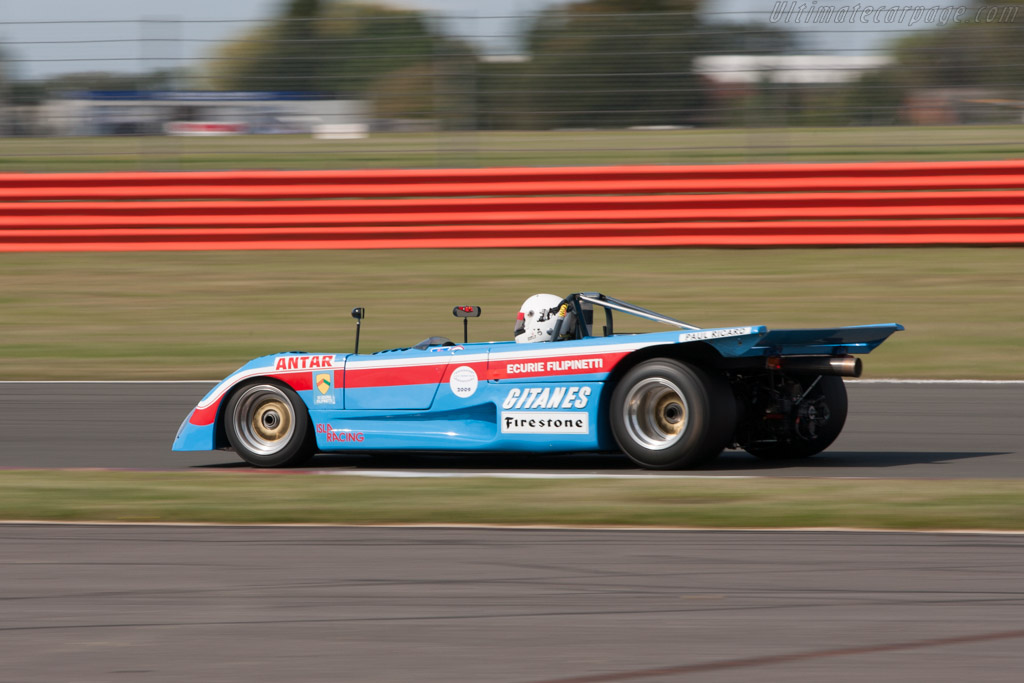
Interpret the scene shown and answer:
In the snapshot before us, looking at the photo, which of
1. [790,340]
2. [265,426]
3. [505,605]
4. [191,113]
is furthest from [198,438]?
[191,113]

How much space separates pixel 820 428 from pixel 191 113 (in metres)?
12.7

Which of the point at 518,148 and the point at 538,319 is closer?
the point at 538,319

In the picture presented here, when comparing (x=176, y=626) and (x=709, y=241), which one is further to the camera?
(x=709, y=241)

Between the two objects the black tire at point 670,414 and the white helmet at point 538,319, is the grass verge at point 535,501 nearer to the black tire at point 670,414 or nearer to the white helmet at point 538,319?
the black tire at point 670,414

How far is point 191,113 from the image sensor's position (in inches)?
746

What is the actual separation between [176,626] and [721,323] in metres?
9.73

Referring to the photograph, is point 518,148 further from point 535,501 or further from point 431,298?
point 535,501

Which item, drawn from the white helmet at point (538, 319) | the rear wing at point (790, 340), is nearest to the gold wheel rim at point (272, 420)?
the white helmet at point (538, 319)

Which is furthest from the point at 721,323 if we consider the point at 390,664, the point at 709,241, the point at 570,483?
the point at 390,664

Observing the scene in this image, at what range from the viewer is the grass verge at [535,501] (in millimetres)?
6527

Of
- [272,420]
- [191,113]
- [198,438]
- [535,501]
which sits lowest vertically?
[535,501]

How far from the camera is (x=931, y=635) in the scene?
4.60 meters

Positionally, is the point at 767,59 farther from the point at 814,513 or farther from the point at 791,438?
the point at 814,513

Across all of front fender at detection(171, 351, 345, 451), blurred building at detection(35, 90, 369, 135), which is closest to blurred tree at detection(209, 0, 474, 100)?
blurred building at detection(35, 90, 369, 135)
